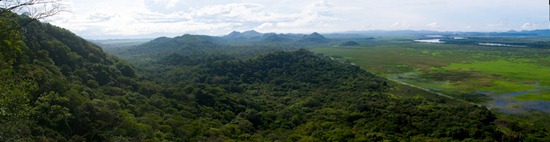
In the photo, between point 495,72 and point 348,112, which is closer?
point 348,112

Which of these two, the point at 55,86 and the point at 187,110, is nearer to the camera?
the point at 55,86

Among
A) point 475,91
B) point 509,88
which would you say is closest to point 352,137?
point 475,91

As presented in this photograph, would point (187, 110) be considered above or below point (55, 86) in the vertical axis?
below

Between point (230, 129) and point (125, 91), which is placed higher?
point (125, 91)

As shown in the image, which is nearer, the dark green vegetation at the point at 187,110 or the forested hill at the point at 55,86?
the forested hill at the point at 55,86

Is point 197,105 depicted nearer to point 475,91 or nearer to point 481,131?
point 481,131

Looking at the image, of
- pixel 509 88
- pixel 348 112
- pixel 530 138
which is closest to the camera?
pixel 530 138

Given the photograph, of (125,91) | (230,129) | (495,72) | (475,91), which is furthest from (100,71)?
(495,72)

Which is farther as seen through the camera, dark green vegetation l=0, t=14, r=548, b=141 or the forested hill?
dark green vegetation l=0, t=14, r=548, b=141

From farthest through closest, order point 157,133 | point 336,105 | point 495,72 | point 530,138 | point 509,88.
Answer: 1. point 495,72
2. point 509,88
3. point 336,105
4. point 530,138
5. point 157,133
